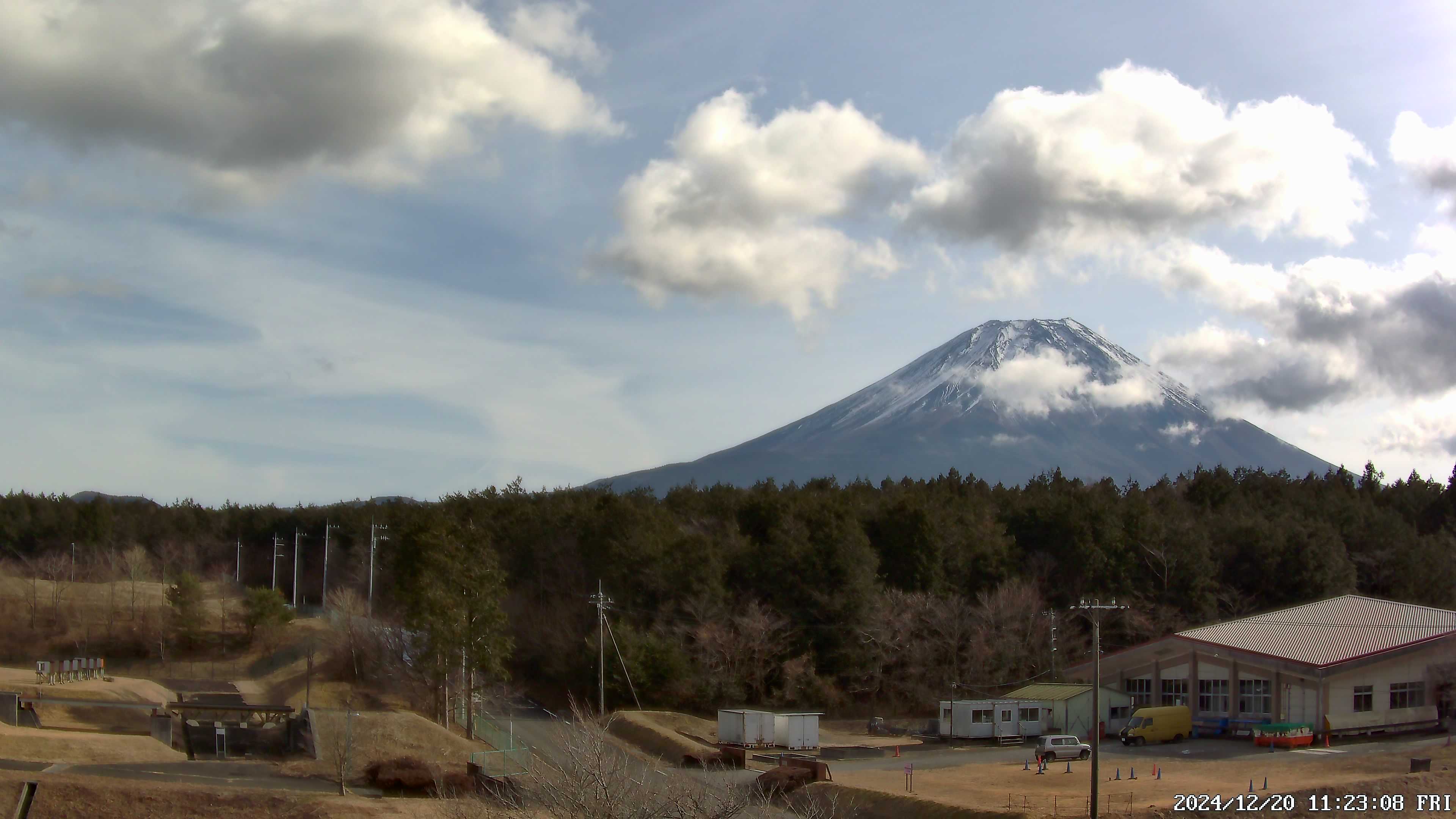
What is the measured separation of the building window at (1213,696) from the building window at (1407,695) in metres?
6.81

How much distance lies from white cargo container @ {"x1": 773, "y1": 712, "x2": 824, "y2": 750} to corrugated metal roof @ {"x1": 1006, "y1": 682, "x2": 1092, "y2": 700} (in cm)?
1144

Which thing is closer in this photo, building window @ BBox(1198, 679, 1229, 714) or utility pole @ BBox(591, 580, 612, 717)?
building window @ BBox(1198, 679, 1229, 714)

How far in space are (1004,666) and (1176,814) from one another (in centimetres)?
3486

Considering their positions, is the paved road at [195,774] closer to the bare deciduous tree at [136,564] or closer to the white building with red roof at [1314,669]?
the white building with red roof at [1314,669]

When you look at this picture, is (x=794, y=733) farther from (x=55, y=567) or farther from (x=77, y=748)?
(x=55, y=567)

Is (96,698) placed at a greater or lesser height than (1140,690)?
lesser

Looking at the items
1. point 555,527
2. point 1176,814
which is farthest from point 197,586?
point 1176,814

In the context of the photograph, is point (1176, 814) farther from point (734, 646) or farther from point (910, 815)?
point (734, 646)

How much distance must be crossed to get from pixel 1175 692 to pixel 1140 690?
7.25 ft

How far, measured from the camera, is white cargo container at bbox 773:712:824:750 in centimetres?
4819

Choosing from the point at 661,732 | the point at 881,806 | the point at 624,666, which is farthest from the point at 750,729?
the point at 624,666

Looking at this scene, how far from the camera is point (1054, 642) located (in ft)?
203

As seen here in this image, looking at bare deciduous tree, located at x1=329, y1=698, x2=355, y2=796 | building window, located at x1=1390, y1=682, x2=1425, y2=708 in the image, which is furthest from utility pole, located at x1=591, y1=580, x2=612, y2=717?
building window, located at x1=1390, y1=682, x2=1425, y2=708

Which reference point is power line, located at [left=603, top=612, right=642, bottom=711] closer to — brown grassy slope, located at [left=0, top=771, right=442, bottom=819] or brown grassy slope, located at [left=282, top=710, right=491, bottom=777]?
brown grassy slope, located at [left=282, top=710, right=491, bottom=777]
